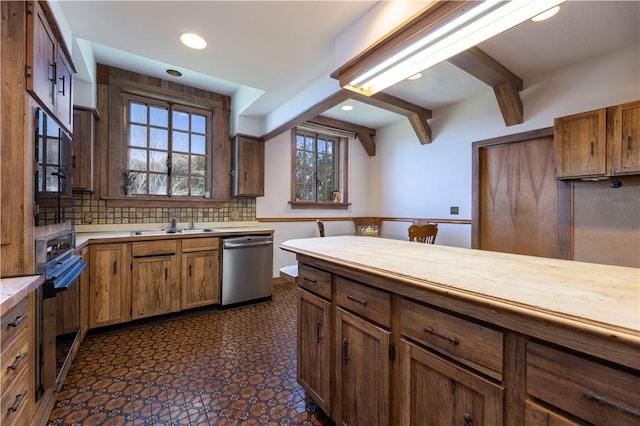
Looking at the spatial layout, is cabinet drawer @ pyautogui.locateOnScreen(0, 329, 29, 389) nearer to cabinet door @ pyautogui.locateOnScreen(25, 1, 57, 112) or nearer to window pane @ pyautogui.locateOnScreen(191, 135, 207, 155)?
cabinet door @ pyautogui.locateOnScreen(25, 1, 57, 112)

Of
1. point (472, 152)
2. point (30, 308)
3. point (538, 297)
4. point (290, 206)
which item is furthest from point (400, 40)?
point (290, 206)

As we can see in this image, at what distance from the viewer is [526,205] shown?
3070mm

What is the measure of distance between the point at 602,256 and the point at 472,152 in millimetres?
1659

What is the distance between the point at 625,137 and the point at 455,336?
252 cm

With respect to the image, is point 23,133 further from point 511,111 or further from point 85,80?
point 511,111

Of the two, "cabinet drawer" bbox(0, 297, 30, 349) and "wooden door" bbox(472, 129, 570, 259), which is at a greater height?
"wooden door" bbox(472, 129, 570, 259)

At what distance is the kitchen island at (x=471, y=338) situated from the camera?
64 cm

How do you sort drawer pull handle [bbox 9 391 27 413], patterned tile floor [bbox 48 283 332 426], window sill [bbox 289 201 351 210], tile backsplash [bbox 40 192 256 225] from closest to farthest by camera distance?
drawer pull handle [bbox 9 391 27 413]
patterned tile floor [bbox 48 283 332 426]
tile backsplash [bbox 40 192 256 225]
window sill [bbox 289 201 351 210]

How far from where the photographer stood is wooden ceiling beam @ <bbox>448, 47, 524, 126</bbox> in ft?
8.05

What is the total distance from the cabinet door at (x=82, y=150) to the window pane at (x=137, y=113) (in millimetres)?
575

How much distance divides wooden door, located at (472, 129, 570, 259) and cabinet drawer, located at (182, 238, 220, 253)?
316 cm

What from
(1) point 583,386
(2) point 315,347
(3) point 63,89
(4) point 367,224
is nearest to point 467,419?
(1) point 583,386

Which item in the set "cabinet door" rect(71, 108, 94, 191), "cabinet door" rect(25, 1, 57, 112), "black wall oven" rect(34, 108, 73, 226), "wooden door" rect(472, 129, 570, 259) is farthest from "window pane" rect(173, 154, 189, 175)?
"wooden door" rect(472, 129, 570, 259)

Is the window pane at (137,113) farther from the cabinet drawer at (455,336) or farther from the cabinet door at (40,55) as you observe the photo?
the cabinet drawer at (455,336)
